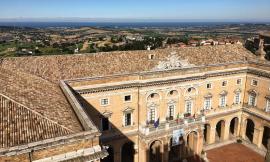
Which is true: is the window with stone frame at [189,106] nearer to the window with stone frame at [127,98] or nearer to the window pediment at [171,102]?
the window pediment at [171,102]

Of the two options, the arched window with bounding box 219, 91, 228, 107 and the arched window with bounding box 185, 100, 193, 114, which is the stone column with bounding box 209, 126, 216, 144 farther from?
the arched window with bounding box 185, 100, 193, 114

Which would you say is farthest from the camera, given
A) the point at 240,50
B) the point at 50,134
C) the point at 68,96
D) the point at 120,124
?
the point at 240,50

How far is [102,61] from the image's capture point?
112ft

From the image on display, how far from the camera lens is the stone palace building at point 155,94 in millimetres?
28234

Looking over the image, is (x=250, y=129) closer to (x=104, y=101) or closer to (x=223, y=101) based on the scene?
(x=223, y=101)

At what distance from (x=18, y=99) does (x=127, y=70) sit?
17.3 metres

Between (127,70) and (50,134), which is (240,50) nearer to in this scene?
(127,70)

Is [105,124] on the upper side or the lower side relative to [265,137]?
upper

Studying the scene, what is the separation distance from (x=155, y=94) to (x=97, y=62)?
26.8 ft

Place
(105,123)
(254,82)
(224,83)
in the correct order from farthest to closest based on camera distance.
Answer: (254,82), (224,83), (105,123)

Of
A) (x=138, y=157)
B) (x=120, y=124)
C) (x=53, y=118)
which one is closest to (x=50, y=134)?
(x=53, y=118)

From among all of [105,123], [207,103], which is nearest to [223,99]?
[207,103]

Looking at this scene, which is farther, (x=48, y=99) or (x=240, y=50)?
(x=240, y=50)

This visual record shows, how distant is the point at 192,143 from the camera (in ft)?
120
